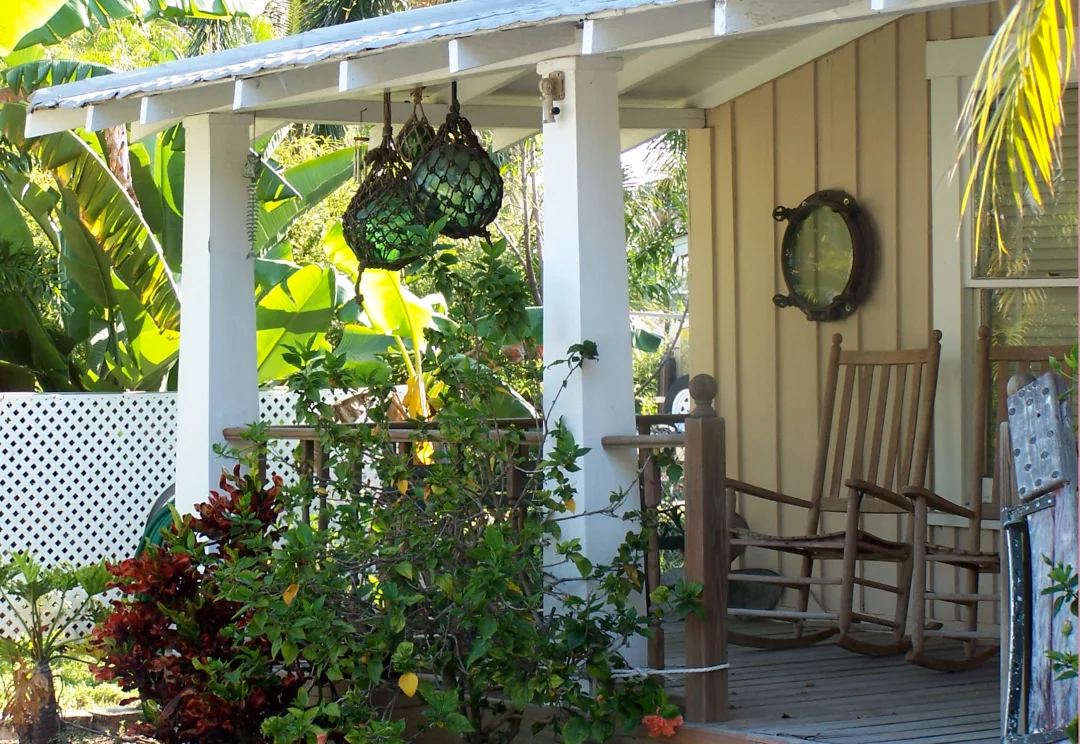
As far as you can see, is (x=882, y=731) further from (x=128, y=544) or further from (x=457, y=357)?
(x=128, y=544)

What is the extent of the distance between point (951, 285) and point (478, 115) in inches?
83.8

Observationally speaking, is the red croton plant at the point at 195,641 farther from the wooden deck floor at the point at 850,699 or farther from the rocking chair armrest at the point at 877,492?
the rocking chair armrest at the point at 877,492

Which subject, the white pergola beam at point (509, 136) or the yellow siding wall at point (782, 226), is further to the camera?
the white pergola beam at point (509, 136)

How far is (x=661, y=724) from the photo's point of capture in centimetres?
371

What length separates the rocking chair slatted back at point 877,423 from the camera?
5020 mm

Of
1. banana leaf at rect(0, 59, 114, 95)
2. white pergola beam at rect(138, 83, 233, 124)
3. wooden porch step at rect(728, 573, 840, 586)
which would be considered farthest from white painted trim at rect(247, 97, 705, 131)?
banana leaf at rect(0, 59, 114, 95)

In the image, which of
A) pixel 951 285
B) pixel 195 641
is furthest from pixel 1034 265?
pixel 195 641

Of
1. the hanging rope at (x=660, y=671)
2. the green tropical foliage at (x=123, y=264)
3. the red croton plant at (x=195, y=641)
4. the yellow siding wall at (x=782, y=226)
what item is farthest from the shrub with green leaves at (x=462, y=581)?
A: the green tropical foliage at (x=123, y=264)

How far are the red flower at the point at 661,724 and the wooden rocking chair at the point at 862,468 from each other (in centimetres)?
85

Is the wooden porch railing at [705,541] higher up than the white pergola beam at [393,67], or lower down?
lower down

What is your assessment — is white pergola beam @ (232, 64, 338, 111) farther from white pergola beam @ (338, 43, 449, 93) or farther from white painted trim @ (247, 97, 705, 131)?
white painted trim @ (247, 97, 705, 131)

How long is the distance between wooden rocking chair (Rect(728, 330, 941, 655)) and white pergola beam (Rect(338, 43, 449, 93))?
1.97 meters

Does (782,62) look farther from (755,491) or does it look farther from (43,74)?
(43,74)

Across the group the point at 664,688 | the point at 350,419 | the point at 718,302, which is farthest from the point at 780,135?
the point at 350,419
